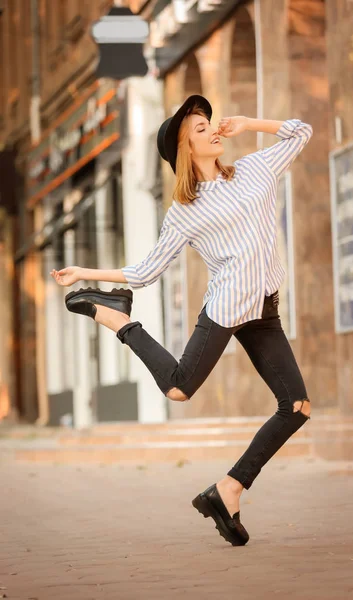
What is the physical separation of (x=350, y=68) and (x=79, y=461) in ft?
16.6

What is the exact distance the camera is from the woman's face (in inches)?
244

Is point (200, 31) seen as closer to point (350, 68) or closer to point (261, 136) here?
point (261, 136)

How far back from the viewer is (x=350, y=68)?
42.1ft

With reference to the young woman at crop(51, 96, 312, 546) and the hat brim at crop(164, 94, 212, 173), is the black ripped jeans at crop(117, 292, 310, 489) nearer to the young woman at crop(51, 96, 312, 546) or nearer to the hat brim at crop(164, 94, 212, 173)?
the young woman at crop(51, 96, 312, 546)

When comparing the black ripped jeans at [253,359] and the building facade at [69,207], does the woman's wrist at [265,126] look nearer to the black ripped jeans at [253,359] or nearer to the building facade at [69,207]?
the black ripped jeans at [253,359]

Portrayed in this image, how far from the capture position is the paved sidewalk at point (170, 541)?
5.18 metres

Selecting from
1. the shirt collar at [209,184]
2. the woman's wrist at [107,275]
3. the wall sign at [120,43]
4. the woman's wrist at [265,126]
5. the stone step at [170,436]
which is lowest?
the stone step at [170,436]

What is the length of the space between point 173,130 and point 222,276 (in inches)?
26.1

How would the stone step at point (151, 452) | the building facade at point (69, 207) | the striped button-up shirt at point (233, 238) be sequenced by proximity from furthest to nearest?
1. the building facade at point (69, 207)
2. the stone step at point (151, 452)
3. the striped button-up shirt at point (233, 238)

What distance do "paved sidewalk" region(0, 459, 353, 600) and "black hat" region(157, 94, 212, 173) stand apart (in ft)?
5.50

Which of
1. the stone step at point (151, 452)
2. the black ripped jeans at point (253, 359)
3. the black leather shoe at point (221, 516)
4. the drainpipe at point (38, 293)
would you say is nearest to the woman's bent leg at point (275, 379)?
→ the black ripped jeans at point (253, 359)

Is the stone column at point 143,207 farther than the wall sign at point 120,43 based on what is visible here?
Yes

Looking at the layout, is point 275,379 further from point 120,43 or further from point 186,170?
point 120,43

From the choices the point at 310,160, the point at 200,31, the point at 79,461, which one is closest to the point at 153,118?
the point at 200,31
